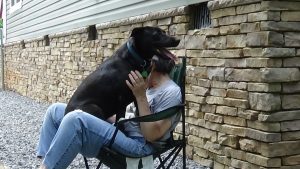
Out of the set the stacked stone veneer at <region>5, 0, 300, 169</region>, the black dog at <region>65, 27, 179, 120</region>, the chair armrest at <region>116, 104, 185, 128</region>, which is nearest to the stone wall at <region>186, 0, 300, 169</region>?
the stacked stone veneer at <region>5, 0, 300, 169</region>

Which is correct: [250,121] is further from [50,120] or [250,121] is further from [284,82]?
[50,120]

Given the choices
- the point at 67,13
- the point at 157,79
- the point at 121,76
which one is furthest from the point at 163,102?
the point at 67,13

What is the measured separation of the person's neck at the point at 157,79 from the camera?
3.04m

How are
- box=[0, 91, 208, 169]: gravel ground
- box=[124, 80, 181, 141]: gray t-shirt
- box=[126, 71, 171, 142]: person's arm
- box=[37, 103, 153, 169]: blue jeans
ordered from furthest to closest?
1. box=[0, 91, 208, 169]: gravel ground
2. box=[124, 80, 181, 141]: gray t-shirt
3. box=[126, 71, 171, 142]: person's arm
4. box=[37, 103, 153, 169]: blue jeans

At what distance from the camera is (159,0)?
534 centimetres

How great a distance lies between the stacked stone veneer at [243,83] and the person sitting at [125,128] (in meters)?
0.83

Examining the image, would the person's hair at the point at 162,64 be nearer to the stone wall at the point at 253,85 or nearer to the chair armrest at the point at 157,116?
the chair armrest at the point at 157,116

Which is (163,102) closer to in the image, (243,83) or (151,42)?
(151,42)

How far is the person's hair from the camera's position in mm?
3000

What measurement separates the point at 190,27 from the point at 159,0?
81 cm

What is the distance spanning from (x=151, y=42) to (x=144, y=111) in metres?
0.50

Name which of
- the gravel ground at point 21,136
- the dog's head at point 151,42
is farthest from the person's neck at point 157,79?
the gravel ground at point 21,136

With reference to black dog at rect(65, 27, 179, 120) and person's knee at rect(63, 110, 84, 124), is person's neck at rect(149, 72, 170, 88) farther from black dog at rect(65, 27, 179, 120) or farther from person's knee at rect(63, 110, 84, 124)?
person's knee at rect(63, 110, 84, 124)

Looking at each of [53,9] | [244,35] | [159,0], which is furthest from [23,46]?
[244,35]
